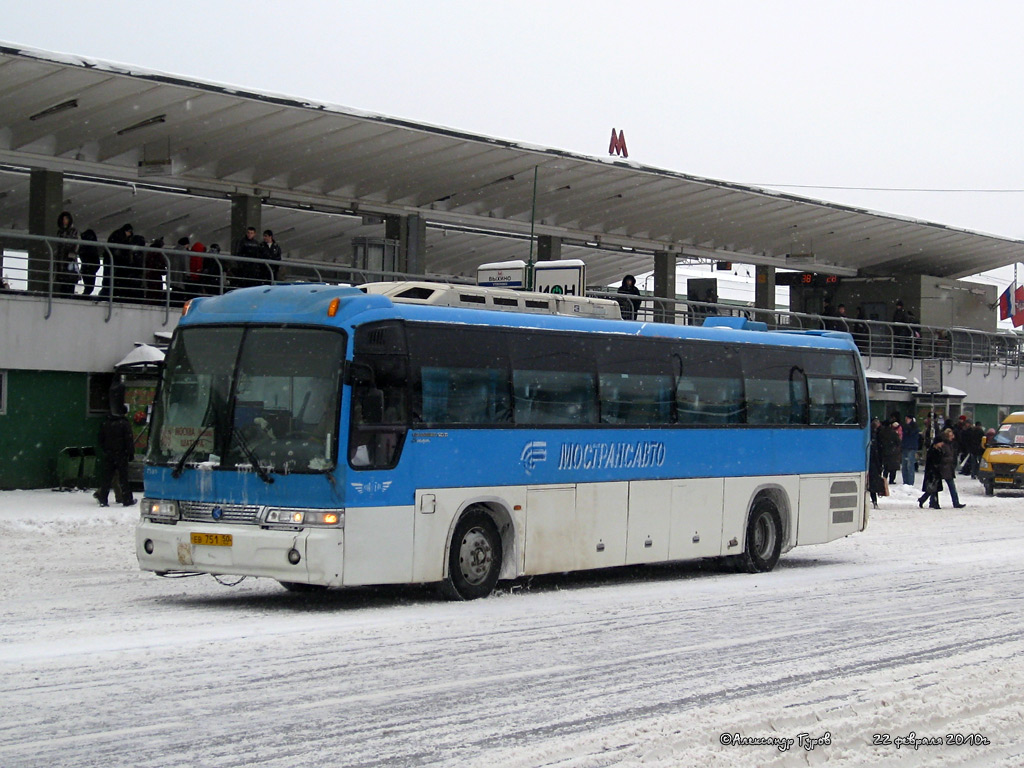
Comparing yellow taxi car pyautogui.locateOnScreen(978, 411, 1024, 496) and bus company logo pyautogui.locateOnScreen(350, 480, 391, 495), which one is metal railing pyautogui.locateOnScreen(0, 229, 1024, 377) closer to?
yellow taxi car pyautogui.locateOnScreen(978, 411, 1024, 496)

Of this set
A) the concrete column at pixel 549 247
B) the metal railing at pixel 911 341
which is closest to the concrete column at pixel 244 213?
the concrete column at pixel 549 247

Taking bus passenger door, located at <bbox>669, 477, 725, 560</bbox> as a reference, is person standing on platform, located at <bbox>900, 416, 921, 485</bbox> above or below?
above

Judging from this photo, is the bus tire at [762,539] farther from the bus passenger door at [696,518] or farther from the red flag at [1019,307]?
the red flag at [1019,307]

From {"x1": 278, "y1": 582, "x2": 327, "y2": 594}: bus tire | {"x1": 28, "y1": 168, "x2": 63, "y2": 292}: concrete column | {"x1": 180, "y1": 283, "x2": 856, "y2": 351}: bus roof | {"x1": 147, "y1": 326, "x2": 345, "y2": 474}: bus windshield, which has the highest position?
{"x1": 28, "y1": 168, "x2": 63, "y2": 292}: concrete column

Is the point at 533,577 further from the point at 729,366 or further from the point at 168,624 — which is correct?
the point at 168,624

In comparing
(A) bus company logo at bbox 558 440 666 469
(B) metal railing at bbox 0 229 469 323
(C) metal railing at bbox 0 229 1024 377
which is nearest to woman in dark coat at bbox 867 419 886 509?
(C) metal railing at bbox 0 229 1024 377

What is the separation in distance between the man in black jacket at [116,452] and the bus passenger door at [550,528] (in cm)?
1018

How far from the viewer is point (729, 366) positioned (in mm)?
17094

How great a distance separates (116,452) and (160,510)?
33.5ft

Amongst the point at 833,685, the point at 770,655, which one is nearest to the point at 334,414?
the point at 770,655

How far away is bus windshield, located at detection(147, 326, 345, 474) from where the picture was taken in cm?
1241

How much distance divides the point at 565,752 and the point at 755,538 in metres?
10.9

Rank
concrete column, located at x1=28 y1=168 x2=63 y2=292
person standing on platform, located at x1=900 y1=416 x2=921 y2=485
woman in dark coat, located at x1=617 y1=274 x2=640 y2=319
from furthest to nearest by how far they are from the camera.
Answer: person standing on platform, located at x1=900 y1=416 x2=921 y2=485, woman in dark coat, located at x1=617 y1=274 x2=640 y2=319, concrete column, located at x1=28 y1=168 x2=63 y2=292

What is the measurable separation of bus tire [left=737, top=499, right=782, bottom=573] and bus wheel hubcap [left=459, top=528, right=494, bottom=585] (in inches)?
186
